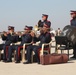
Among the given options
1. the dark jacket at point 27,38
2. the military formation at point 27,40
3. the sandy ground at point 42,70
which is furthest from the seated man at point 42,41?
the sandy ground at point 42,70

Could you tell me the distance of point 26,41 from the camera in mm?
10336

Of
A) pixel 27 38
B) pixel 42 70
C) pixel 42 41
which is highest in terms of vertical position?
pixel 27 38

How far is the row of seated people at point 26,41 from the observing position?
9984 mm

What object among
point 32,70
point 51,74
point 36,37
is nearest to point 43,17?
point 36,37

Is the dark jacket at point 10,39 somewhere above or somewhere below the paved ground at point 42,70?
above

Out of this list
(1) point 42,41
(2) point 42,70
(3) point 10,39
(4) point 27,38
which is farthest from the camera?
(3) point 10,39

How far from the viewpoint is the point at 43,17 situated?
1127 cm

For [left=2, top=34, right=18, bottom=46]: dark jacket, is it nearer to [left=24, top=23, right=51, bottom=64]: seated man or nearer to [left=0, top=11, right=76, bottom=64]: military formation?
[left=0, top=11, right=76, bottom=64]: military formation

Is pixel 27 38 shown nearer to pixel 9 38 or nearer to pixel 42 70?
pixel 9 38

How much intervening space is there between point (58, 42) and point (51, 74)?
10.7 ft

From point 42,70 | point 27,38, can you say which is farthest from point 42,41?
point 42,70

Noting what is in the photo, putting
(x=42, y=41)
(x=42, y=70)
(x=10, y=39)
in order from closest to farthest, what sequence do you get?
(x=42, y=70) < (x=42, y=41) < (x=10, y=39)

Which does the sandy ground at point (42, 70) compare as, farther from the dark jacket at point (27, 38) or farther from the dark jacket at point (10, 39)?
the dark jacket at point (10, 39)

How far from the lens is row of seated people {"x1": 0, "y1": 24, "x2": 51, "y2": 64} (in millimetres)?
9984
